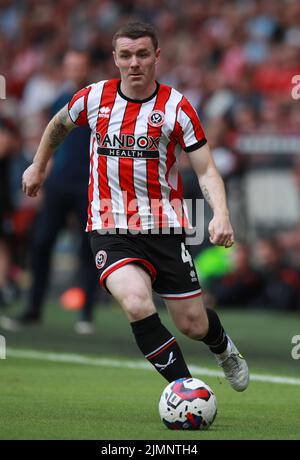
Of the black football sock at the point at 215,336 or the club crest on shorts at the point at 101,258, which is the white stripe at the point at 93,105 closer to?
the club crest on shorts at the point at 101,258

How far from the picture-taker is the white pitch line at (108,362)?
8812 millimetres

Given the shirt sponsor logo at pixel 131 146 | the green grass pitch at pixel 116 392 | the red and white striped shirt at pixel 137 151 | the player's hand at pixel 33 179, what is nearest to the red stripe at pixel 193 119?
the red and white striped shirt at pixel 137 151

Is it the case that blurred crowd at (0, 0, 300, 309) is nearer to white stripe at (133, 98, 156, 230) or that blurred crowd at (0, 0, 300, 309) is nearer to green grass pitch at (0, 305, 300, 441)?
green grass pitch at (0, 305, 300, 441)

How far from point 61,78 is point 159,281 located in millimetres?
12850

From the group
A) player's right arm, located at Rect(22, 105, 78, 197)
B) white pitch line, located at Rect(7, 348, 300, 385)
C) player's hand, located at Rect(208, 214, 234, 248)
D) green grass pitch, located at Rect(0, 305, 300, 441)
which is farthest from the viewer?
white pitch line, located at Rect(7, 348, 300, 385)

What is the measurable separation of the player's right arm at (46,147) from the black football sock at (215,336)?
1.26 meters

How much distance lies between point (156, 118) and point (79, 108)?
48 cm

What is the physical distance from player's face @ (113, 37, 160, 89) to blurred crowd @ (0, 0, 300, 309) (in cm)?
599

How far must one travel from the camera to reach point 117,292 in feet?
22.0

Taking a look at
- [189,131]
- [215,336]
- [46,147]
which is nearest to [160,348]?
[215,336]

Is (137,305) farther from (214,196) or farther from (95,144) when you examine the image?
(95,144)

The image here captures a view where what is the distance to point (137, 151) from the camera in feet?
23.1

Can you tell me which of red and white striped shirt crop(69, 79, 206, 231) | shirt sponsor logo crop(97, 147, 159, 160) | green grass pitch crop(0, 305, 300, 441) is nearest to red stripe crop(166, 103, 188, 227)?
red and white striped shirt crop(69, 79, 206, 231)

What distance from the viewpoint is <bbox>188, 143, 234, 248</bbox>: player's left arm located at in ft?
21.5
